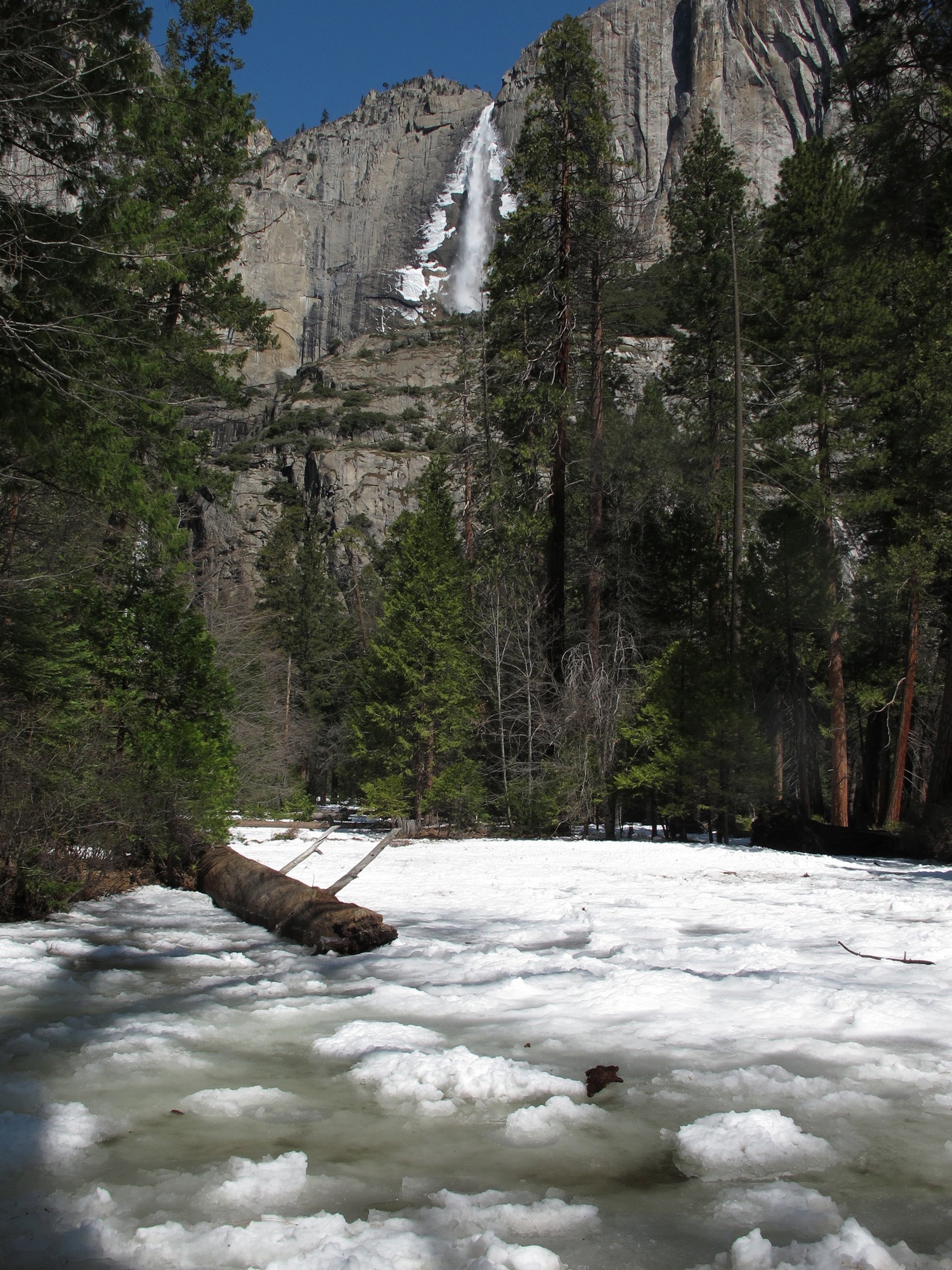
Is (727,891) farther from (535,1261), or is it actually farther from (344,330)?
(344,330)

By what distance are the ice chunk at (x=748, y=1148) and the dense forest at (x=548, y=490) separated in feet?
15.3

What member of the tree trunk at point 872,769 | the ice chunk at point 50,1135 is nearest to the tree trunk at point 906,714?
the tree trunk at point 872,769

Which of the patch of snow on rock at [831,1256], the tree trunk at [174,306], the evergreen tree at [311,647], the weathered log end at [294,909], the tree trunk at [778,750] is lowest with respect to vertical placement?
the weathered log end at [294,909]

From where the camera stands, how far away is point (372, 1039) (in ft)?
10.8

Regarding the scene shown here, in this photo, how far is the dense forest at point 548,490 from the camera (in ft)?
22.5

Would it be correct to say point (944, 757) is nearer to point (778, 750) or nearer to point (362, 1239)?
point (778, 750)

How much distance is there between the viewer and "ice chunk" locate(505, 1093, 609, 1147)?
2527mm

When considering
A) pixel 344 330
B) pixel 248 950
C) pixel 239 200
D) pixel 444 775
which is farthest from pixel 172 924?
pixel 344 330

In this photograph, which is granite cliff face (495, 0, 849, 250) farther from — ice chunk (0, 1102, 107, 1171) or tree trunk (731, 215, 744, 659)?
ice chunk (0, 1102, 107, 1171)

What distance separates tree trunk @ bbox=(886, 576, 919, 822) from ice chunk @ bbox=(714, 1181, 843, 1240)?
1946 cm

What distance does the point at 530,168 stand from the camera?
60.3 ft

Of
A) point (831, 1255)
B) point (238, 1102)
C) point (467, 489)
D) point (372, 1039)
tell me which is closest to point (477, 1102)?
point (372, 1039)

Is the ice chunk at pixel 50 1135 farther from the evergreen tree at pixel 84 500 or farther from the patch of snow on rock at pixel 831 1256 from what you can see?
the evergreen tree at pixel 84 500

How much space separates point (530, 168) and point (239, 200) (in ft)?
19.9
